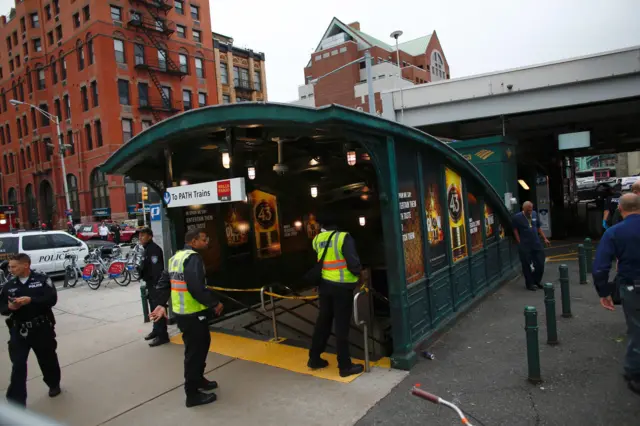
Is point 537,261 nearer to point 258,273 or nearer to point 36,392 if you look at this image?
point 258,273

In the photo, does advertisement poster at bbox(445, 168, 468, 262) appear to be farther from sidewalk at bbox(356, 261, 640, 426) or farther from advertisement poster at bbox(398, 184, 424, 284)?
advertisement poster at bbox(398, 184, 424, 284)

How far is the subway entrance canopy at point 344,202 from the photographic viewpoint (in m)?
5.83

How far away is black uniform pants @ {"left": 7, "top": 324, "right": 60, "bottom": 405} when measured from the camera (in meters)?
5.00

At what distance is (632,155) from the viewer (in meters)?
69.8

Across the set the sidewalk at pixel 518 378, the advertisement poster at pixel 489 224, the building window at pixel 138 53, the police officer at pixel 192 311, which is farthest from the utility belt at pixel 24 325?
the building window at pixel 138 53

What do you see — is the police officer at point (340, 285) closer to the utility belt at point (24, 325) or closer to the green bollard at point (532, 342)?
the green bollard at point (532, 342)

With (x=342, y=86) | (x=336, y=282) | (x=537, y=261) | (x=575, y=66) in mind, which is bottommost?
(x=537, y=261)

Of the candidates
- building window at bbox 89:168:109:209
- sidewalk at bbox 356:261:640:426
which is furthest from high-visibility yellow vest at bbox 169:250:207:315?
building window at bbox 89:168:109:209

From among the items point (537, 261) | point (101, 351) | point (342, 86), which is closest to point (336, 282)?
point (101, 351)

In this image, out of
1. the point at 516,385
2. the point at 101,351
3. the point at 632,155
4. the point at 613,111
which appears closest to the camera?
the point at 516,385

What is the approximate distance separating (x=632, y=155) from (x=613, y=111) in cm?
A: 6658

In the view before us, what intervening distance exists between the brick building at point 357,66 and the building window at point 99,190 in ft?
75.5

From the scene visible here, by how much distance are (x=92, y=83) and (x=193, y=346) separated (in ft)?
124

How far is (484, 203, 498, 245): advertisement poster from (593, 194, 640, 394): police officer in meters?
4.90
